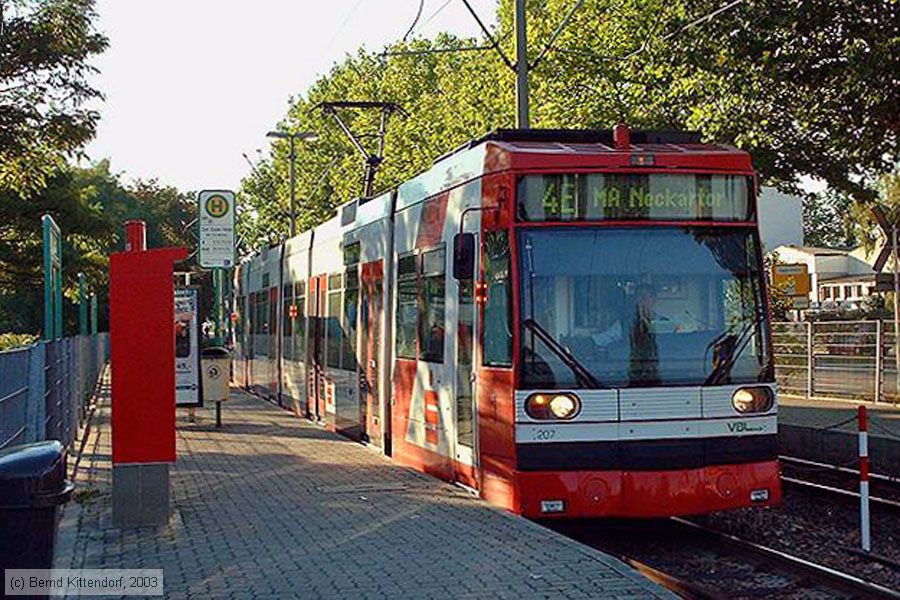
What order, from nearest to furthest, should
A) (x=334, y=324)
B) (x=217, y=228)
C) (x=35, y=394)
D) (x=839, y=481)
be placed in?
(x=35, y=394) → (x=839, y=481) → (x=334, y=324) → (x=217, y=228)

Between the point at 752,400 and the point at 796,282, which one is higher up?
the point at 796,282

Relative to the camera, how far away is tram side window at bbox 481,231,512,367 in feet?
36.0

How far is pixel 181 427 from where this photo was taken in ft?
74.5

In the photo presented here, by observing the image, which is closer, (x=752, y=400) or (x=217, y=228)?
(x=752, y=400)

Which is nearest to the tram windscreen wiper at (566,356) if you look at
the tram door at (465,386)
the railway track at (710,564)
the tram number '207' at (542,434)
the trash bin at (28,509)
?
the tram number '207' at (542,434)

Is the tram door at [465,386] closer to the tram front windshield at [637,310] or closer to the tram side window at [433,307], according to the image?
the tram side window at [433,307]

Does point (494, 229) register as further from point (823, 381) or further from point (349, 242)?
point (823, 381)

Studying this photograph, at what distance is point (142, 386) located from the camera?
434 inches

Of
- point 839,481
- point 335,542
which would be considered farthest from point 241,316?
point 335,542

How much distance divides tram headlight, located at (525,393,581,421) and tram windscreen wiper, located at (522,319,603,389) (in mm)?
163

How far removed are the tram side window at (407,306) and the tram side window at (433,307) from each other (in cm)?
33

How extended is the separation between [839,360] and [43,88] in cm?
1782

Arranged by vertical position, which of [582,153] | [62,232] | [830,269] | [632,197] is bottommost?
[632,197]

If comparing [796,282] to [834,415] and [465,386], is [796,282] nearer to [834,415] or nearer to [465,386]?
[834,415]
